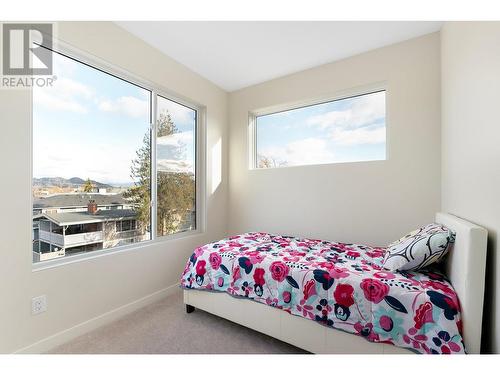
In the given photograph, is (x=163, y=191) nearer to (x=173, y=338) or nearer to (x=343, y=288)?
(x=173, y=338)

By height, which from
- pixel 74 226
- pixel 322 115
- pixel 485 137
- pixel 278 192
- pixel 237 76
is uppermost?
pixel 237 76

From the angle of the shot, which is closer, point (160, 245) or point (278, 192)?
point (160, 245)

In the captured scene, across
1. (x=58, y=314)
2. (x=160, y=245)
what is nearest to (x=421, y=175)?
(x=160, y=245)

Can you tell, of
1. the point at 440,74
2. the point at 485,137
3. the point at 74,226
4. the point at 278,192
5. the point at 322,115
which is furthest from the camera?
the point at 278,192

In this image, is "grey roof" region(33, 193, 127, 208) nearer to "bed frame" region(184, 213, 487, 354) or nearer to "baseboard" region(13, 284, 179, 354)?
"baseboard" region(13, 284, 179, 354)

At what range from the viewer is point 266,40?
226cm

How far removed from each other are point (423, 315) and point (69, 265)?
7.90 feet

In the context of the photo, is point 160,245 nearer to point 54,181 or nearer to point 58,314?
point 58,314

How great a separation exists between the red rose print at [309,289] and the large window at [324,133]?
1.61 meters

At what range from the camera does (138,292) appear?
228cm

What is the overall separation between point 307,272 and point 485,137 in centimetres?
131

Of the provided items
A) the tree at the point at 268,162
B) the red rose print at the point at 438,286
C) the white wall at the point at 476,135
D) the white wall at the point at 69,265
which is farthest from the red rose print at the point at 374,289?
the white wall at the point at 69,265

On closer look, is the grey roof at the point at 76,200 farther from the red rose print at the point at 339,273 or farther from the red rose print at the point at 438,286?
the red rose print at the point at 438,286

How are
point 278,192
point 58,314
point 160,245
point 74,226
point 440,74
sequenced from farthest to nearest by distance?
point 278,192 → point 160,245 → point 440,74 → point 74,226 → point 58,314
